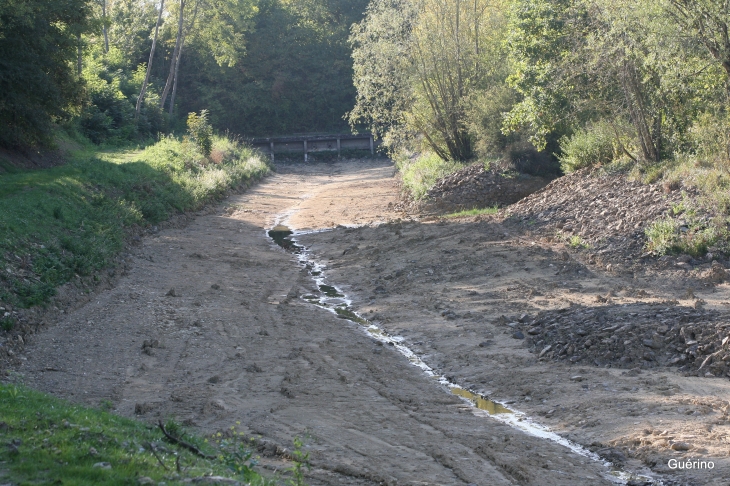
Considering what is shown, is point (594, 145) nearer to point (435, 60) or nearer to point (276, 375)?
point (435, 60)

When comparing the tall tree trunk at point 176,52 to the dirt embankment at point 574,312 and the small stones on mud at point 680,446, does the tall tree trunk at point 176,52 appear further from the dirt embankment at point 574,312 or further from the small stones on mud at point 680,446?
the small stones on mud at point 680,446

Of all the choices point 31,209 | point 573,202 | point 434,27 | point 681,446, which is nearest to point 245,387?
point 681,446

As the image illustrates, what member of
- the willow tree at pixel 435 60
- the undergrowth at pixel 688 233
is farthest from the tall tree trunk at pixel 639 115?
the willow tree at pixel 435 60

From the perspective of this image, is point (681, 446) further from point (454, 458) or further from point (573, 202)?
point (573, 202)

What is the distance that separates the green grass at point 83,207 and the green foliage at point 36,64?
1.52 m

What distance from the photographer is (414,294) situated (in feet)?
47.2

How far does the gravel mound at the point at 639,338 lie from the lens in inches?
357

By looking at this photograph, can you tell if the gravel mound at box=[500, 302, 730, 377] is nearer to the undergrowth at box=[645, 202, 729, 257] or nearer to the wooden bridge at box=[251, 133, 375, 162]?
the undergrowth at box=[645, 202, 729, 257]

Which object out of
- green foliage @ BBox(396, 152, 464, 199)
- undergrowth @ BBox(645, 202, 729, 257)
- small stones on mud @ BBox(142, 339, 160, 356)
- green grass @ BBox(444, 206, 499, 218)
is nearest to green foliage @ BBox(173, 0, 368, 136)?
green foliage @ BBox(396, 152, 464, 199)

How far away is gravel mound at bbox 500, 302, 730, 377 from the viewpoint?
9.07m

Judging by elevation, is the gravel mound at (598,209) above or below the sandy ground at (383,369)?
above

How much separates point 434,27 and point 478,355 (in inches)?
760

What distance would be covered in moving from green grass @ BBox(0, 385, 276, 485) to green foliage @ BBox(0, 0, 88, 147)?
47.2 feet

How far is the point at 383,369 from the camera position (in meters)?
10.1
